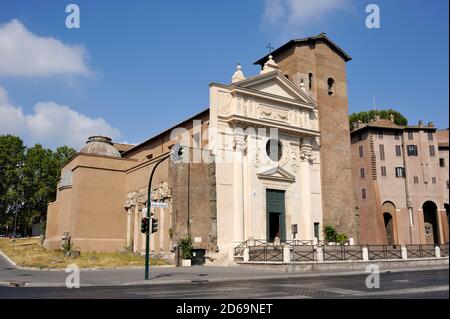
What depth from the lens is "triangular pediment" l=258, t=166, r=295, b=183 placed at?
33312 millimetres

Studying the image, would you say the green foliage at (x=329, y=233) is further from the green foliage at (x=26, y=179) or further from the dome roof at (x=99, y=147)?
the green foliage at (x=26, y=179)

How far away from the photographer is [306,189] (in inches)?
1410

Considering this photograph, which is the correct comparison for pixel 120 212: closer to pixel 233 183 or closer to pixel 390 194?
pixel 233 183

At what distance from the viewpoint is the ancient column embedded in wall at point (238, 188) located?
31.2m

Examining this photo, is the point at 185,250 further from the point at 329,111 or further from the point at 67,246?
the point at 329,111

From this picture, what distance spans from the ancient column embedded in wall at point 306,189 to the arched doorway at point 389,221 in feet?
52.7

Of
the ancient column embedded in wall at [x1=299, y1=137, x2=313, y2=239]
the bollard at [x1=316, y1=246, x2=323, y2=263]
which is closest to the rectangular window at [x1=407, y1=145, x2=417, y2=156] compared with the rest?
the ancient column embedded in wall at [x1=299, y1=137, x2=313, y2=239]

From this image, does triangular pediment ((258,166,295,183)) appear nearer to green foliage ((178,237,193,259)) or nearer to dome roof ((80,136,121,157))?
green foliage ((178,237,193,259))

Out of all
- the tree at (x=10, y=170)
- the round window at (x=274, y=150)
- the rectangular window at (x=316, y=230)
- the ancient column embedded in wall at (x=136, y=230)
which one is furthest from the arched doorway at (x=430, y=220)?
the tree at (x=10, y=170)

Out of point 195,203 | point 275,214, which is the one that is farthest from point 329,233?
point 195,203

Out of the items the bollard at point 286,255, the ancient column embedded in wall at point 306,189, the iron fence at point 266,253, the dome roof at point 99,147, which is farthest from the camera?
the dome roof at point 99,147

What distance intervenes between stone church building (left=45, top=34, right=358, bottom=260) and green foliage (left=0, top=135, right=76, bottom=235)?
66.0 ft

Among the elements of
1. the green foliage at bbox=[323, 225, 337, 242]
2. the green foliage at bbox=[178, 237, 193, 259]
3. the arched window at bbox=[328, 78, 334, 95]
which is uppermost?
the arched window at bbox=[328, 78, 334, 95]
